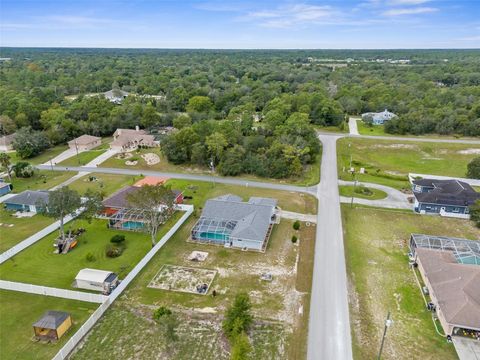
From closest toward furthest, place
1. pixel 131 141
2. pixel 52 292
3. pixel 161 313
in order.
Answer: pixel 161 313, pixel 52 292, pixel 131 141

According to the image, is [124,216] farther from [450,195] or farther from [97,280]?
[450,195]

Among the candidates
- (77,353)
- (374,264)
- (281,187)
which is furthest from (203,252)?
(281,187)

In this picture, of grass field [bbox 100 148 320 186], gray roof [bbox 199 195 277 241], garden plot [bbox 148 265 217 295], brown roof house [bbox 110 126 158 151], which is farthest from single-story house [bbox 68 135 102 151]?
Answer: garden plot [bbox 148 265 217 295]

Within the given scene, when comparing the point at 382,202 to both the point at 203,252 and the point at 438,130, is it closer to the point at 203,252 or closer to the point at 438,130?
the point at 203,252

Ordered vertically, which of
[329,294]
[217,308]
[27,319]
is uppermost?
[329,294]

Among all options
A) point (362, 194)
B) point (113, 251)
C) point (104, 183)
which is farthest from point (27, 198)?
point (362, 194)

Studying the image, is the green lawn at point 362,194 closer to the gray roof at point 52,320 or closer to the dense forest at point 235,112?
the dense forest at point 235,112
